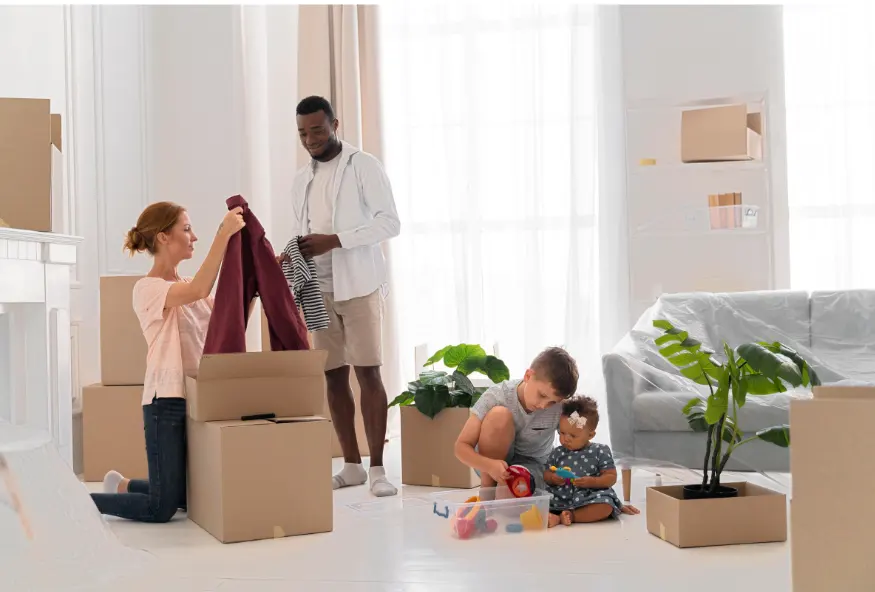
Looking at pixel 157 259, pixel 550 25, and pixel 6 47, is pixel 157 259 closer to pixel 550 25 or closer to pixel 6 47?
pixel 6 47

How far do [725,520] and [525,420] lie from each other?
67 cm

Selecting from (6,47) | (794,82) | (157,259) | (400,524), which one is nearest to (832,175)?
(794,82)

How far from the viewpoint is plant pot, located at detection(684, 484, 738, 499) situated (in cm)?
241

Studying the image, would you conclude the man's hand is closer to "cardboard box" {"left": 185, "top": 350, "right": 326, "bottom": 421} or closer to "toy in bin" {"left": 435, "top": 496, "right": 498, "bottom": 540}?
"cardboard box" {"left": 185, "top": 350, "right": 326, "bottom": 421}

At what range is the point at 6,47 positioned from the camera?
3424 millimetres

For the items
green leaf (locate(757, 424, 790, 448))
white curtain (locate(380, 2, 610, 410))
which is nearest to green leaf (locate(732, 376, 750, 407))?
green leaf (locate(757, 424, 790, 448))

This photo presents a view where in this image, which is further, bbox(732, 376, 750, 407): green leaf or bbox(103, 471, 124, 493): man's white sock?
bbox(103, 471, 124, 493): man's white sock

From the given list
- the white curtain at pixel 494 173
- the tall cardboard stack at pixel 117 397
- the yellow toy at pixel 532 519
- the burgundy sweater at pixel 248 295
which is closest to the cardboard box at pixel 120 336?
the tall cardboard stack at pixel 117 397

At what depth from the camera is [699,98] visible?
14.8ft

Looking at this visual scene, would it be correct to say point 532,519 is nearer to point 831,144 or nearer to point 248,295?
point 248,295

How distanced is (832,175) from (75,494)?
373cm

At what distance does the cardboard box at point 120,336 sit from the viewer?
11.7 ft

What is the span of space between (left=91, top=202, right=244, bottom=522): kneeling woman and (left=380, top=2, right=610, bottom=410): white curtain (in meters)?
1.88

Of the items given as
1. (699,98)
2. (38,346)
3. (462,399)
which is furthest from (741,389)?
(699,98)
